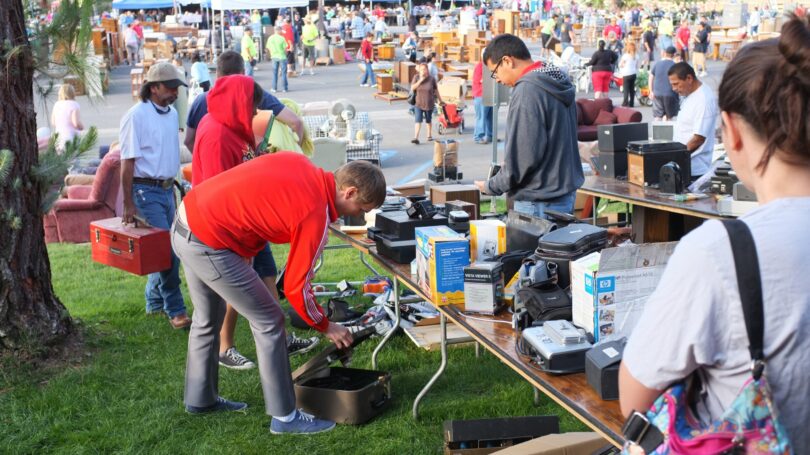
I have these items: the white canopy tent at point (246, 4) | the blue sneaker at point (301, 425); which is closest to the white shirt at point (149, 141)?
the blue sneaker at point (301, 425)

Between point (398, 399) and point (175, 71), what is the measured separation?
2574 mm

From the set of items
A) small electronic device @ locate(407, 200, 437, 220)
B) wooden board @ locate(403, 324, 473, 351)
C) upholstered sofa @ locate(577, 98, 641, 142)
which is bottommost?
wooden board @ locate(403, 324, 473, 351)

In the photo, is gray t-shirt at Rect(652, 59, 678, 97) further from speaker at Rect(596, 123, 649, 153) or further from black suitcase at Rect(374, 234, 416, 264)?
black suitcase at Rect(374, 234, 416, 264)

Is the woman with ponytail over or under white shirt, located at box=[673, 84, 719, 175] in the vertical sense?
over

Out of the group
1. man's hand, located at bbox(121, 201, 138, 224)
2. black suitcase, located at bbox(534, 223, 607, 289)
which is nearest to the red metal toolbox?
man's hand, located at bbox(121, 201, 138, 224)

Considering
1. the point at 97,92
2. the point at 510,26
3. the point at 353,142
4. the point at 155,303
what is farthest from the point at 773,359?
the point at 510,26

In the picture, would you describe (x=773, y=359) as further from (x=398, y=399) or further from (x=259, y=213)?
(x=398, y=399)

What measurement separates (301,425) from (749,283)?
3.20 meters

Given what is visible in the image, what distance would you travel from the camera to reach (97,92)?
5.20 meters

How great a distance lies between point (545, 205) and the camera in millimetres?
4984

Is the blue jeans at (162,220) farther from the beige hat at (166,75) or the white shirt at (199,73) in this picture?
the white shirt at (199,73)

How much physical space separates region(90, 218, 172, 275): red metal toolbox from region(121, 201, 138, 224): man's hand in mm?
52

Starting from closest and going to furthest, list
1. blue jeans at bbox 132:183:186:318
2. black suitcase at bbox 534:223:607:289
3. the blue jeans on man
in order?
1. black suitcase at bbox 534:223:607:289
2. blue jeans at bbox 132:183:186:318
3. the blue jeans on man

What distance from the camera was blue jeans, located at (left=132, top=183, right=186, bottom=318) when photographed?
584 cm
